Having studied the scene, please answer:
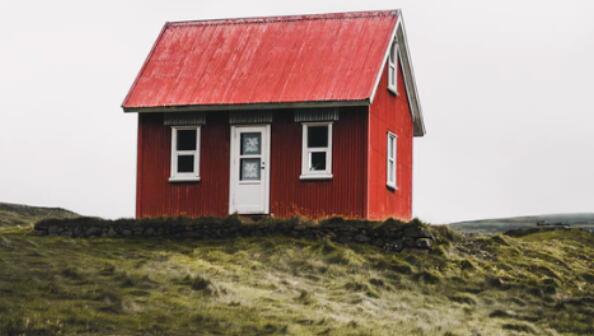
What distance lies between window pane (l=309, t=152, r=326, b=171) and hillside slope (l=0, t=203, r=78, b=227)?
78.2 ft

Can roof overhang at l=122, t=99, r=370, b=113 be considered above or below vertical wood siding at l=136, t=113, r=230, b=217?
above

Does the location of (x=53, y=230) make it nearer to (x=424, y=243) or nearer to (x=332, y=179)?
(x=332, y=179)

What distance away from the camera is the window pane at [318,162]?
120 feet

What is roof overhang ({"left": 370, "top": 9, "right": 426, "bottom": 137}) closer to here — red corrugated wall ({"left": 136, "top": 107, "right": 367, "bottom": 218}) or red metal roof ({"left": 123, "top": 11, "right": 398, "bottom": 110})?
red metal roof ({"left": 123, "top": 11, "right": 398, "bottom": 110})

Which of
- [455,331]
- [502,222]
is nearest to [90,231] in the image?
[455,331]

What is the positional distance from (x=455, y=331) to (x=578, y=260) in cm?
1265

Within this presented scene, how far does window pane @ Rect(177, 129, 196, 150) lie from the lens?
3838cm

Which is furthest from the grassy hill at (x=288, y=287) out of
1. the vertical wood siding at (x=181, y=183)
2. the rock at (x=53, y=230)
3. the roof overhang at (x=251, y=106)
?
the roof overhang at (x=251, y=106)

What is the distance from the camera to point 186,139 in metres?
38.4

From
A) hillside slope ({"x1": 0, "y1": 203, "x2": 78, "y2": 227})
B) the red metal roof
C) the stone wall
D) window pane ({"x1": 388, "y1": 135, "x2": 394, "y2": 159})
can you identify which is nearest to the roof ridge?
the red metal roof

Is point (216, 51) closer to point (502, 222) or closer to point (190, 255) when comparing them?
point (190, 255)

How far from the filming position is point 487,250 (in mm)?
35281

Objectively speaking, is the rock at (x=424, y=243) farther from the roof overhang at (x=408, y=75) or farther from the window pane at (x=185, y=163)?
the window pane at (x=185, y=163)

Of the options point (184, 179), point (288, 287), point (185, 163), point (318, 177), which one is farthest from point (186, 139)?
point (288, 287)
